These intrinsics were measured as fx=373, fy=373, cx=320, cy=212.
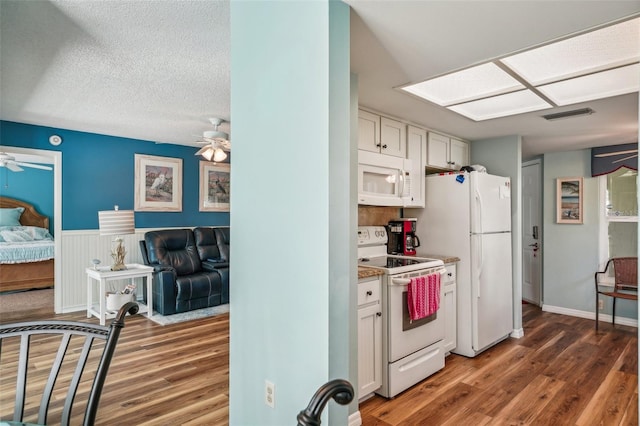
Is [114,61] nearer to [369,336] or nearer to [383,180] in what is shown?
[383,180]

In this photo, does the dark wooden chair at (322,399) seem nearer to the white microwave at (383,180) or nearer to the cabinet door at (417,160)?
the white microwave at (383,180)

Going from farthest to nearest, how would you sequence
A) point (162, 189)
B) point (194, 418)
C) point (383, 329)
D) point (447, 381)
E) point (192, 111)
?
1. point (162, 189)
2. point (192, 111)
3. point (447, 381)
4. point (383, 329)
5. point (194, 418)

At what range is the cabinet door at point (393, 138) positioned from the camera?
3.22m

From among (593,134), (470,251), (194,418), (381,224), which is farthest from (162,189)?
(593,134)

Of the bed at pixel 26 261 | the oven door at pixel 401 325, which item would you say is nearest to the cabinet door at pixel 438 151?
the oven door at pixel 401 325

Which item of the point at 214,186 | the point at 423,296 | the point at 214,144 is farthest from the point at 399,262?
the point at 214,186

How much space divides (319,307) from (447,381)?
193 cm

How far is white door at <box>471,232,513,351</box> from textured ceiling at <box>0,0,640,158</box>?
1206 millimetres

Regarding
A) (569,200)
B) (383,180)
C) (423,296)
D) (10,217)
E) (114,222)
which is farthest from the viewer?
(10,217)

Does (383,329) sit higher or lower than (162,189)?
lower

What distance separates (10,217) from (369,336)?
7.37 metres

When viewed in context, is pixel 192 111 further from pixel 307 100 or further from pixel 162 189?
pixel 307 100

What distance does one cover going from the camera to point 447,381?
2.96 meters

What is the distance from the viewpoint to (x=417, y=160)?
11.8ft
